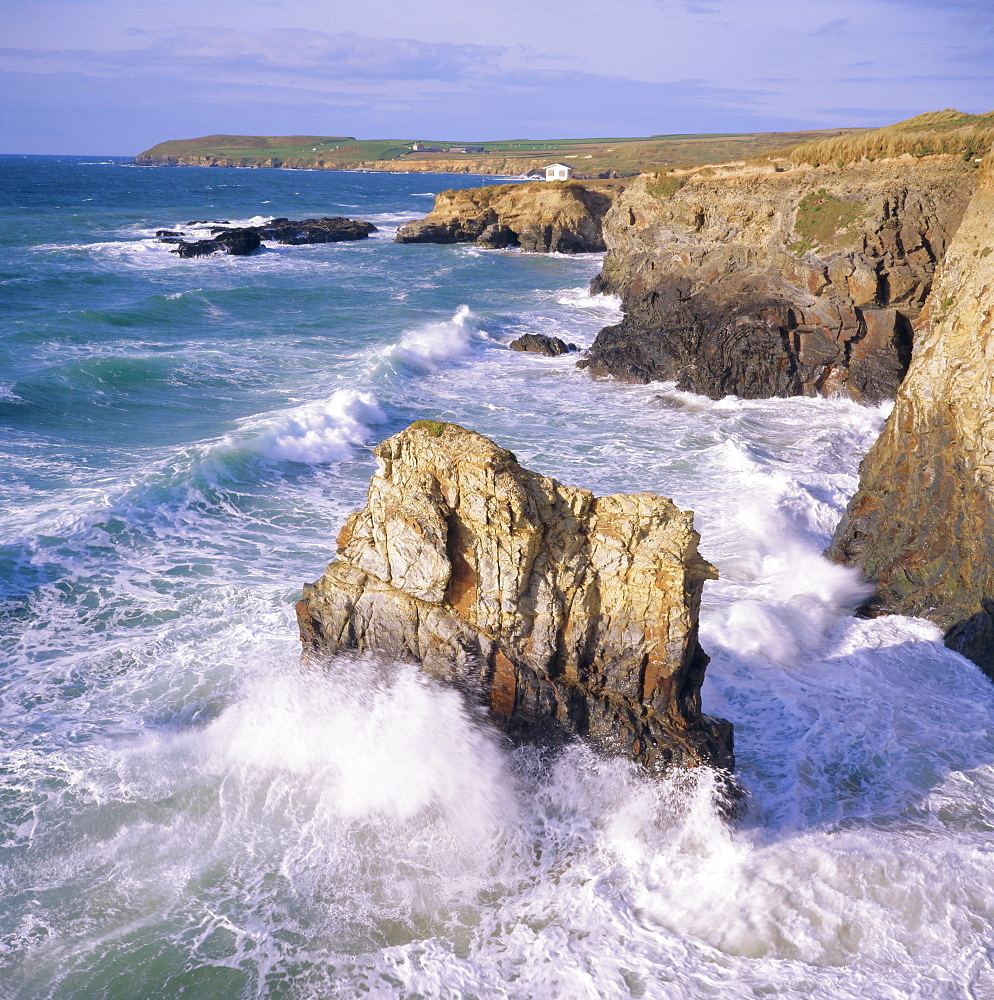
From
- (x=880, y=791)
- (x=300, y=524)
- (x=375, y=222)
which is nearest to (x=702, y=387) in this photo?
(x=300, y=524)

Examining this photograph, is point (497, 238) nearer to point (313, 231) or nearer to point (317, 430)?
point (313, 231)

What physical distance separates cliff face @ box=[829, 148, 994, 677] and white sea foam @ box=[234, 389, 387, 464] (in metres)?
10.8

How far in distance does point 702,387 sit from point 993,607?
546 inches

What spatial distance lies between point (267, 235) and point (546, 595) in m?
62.8

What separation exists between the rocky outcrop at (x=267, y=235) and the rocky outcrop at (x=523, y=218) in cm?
565

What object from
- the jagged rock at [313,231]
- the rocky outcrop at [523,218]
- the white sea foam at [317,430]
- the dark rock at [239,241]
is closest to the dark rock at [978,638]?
the white sea foam at [317,430]

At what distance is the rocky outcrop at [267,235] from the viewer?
52312 millimetres

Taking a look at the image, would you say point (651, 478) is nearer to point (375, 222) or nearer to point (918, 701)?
point (918, 701)

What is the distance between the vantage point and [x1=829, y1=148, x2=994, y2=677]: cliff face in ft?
32.8

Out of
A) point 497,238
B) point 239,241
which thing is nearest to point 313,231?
point 239,241

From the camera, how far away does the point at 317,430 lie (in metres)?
18.4

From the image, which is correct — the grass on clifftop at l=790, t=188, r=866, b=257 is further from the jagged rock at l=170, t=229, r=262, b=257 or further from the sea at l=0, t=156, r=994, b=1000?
the jagged rock at l=170, t=229, r=262, b=257

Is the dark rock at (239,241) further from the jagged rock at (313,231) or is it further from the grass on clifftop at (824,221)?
the grass on clifftop at (824,221)

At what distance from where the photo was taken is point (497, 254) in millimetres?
56938
